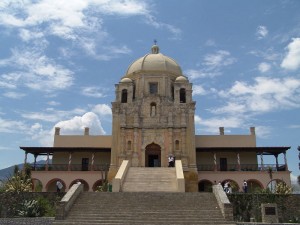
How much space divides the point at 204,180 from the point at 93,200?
18.5 m

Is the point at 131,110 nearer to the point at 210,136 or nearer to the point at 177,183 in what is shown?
the point at 210,136

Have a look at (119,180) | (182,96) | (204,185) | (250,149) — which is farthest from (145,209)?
(250,149)

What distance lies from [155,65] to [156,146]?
9.15 meters

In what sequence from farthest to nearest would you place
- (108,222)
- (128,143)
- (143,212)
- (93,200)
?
1. (128,143)
2. (93,200)
3. (143,212)
4. (108,222)

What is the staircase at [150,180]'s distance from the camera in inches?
983

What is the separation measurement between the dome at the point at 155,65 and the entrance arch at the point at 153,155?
8.47 meters

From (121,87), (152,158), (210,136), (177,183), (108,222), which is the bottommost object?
(108,222)

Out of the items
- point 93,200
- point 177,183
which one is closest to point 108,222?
point 93,200

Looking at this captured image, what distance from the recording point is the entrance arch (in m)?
34.6

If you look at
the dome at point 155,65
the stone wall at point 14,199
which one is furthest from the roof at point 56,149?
the stone wall at point 14,199

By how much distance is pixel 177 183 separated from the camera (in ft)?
80.4

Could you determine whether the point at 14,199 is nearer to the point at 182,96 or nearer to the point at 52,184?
the point at 52,184

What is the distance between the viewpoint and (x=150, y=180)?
26.7m

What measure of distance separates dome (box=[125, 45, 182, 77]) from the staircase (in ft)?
41.9
